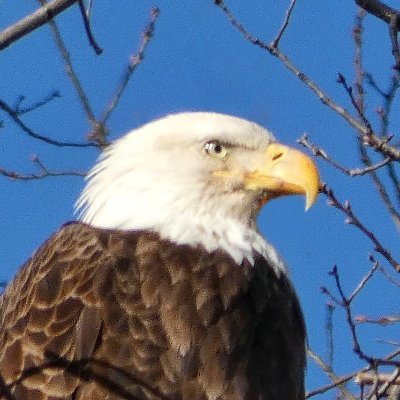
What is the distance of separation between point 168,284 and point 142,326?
0.72 ft

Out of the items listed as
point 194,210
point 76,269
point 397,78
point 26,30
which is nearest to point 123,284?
point 76,269

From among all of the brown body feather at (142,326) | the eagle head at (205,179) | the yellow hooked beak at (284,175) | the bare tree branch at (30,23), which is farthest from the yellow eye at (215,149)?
the bare tree branch at (30,23)

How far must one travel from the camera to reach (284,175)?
496cm

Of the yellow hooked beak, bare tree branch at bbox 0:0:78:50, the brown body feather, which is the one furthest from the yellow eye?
bare tree branch at bbox 0:0:78:50

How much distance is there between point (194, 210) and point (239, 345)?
662 millimetres

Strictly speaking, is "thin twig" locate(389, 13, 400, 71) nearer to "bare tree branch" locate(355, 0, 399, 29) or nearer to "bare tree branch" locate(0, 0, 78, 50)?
"bare tree branch" locate(355, 0, 399, 29)

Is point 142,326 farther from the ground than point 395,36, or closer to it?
closer to it

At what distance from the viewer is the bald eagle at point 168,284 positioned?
4.41m

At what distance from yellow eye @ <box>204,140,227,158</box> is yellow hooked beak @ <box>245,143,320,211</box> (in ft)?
0.39

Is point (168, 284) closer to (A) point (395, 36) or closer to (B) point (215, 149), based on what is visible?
(B) point (215, 149)

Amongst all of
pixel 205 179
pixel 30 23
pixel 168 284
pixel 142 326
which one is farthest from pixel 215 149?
pixel 30 23

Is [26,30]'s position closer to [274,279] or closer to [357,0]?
[357,0]

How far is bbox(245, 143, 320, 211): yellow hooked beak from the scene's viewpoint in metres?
4.91

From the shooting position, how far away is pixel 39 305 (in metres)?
4.52
